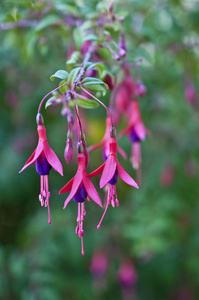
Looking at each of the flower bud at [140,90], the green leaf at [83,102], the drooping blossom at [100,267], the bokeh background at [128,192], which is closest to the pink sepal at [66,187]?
the green leaf at [83,102]

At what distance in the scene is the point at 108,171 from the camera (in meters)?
0.75

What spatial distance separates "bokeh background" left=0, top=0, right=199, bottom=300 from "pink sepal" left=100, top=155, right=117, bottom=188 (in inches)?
29.3

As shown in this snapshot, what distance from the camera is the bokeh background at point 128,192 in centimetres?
164

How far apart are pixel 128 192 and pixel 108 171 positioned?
1982 mm

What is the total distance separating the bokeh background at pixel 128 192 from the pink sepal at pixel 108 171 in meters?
0.74

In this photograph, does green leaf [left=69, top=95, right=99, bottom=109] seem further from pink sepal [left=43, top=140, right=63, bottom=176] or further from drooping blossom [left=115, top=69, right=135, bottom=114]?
drooping blossom [left=115, top=69, right=135, bottom=114]

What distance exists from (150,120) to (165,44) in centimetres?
67

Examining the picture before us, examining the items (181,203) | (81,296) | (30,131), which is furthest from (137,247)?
(30,131)

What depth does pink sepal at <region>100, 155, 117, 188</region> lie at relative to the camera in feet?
2.40

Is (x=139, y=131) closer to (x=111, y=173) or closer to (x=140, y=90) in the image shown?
(x=140, y=90)

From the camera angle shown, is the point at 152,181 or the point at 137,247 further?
the point at 152,181

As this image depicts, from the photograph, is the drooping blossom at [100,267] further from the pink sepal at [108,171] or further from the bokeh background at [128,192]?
the pink sepal at [108,171]

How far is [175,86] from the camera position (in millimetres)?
2236

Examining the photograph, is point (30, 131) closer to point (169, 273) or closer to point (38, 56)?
point (38, 56)
